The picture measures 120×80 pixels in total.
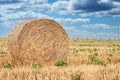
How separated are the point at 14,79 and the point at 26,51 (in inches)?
236

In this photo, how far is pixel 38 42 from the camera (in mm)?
15461

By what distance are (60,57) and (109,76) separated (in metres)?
6.60

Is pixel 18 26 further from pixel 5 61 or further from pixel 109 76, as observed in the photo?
pixel 109 76

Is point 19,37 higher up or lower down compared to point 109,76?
higher up

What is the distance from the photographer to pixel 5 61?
14.8 metres

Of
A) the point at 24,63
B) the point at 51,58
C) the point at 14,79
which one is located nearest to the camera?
the point at 14,79

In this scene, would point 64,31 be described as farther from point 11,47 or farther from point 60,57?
point 11,47

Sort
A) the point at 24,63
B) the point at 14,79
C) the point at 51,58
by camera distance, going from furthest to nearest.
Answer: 1. the point at 51,58
2. the point at 24,63
3. the point at 14,79

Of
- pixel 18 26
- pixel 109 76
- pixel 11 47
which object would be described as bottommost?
pixel 109 76

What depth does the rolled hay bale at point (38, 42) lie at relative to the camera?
14578 mm

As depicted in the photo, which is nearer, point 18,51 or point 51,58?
point 18,51

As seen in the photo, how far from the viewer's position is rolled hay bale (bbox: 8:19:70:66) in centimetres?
1458

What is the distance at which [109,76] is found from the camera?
9.16 m

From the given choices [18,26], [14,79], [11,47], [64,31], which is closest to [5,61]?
[11,47]
